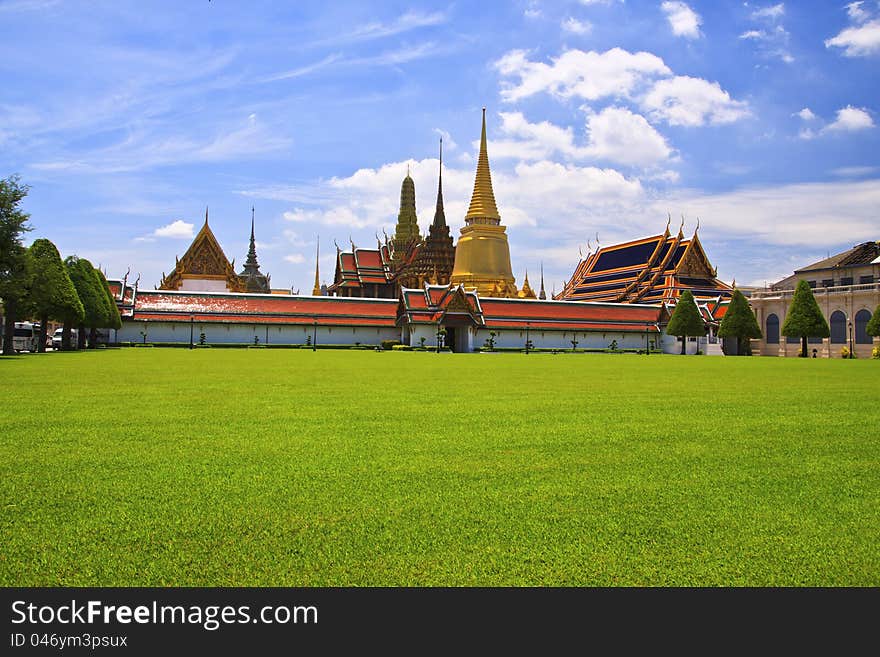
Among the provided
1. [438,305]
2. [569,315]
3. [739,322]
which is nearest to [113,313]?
[438,305]

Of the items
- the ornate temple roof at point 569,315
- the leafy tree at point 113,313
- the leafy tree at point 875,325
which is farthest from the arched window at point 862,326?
the leafy tree at point 113,313

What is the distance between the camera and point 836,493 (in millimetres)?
5371

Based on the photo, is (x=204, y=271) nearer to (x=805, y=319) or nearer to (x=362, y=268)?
(x=362, y=268)

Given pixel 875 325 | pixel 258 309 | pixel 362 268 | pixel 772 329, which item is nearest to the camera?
pixel 875 325

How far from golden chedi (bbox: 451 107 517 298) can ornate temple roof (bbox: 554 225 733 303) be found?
1089 centimetres

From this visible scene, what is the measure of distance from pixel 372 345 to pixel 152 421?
175 ft

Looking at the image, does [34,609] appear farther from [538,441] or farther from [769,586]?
[538,441]

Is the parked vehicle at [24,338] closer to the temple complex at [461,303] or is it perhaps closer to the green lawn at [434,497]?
the temple complex at [461,303]

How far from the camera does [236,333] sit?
5884cm

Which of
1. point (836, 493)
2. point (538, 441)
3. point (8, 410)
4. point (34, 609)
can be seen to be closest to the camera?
point (34, 609)

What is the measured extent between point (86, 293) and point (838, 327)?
2044 inches

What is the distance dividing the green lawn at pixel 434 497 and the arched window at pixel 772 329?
2160 inches

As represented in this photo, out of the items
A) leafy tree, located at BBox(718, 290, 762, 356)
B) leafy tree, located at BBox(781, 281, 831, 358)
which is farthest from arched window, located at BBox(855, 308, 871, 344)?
leafy tree, located at BBox(718, 290, 762, 356)

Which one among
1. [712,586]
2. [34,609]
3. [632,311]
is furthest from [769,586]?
[632,311]
